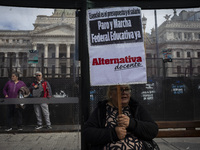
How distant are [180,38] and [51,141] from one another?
3557mm

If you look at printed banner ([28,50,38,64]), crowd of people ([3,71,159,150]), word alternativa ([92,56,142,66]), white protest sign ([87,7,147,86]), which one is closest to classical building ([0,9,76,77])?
printed banner ([28,50,38,64])

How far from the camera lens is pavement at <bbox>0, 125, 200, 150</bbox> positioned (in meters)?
4.20

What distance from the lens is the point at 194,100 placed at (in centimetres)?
562

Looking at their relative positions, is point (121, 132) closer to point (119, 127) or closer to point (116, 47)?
Answer: point (119, 127)

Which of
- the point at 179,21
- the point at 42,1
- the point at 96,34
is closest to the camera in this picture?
the point at 96,34

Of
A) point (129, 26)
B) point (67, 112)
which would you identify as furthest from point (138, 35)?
point (67, 112)

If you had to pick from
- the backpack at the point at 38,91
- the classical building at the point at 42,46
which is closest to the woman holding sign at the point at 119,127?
the classical building at the point at 42,46

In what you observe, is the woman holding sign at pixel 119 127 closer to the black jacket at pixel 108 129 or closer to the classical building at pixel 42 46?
the black jacket at pixel 108 129

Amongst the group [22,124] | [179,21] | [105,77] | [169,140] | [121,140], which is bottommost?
[169,140]

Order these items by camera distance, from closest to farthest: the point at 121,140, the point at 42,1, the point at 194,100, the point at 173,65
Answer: the point at 121,140 < the point at 42,1 < the point at 173,65 < the point at 194,100

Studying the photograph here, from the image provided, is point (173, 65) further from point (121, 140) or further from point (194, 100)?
point (121, 140)

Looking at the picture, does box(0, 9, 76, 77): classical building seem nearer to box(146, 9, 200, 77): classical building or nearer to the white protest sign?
the white protest sign

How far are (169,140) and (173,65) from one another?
6.18 ft

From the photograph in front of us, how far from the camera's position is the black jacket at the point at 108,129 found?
1.96 m
